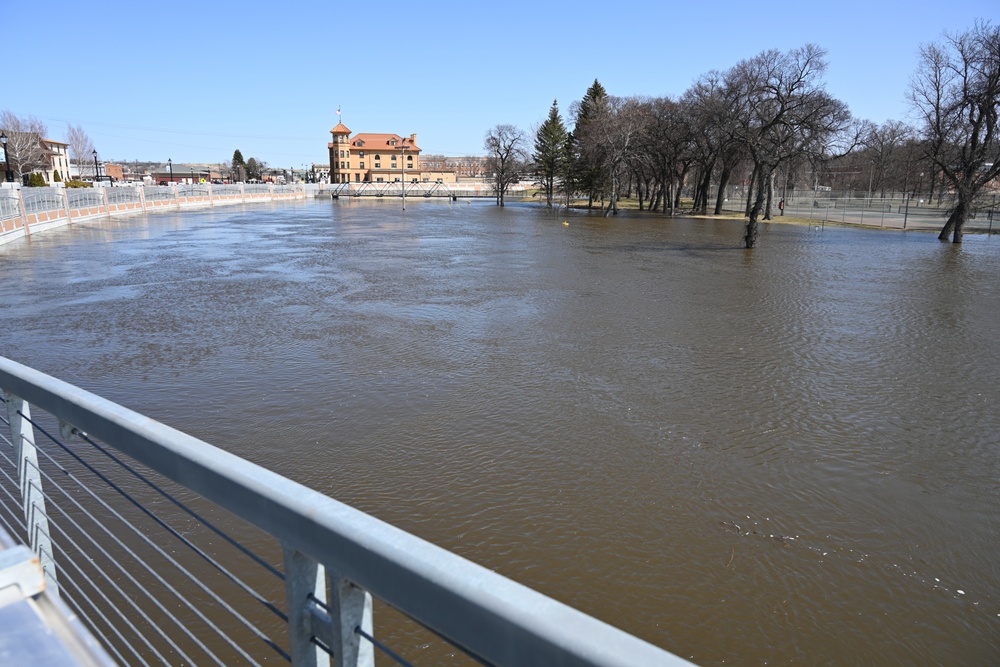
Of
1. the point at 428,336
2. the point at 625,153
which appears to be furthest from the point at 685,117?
the point at 428,336

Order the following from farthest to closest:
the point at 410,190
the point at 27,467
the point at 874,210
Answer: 1. the point at 410,190
2. the point at 874,210
3. the point at 27,467

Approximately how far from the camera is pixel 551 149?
265ft

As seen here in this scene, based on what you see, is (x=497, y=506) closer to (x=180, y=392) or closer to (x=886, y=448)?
(x=886, y=448)

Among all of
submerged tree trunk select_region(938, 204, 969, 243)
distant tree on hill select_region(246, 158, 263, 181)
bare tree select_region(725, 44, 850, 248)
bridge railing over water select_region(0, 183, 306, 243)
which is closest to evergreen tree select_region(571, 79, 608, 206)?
bare tree select_region(725, 44, 850, 248)

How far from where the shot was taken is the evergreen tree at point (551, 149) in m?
79.7

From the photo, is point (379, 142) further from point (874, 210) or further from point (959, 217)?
point (959, 217)

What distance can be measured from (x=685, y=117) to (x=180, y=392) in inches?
2018

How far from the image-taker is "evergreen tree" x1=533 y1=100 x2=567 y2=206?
261 ft

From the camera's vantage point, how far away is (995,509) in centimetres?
588

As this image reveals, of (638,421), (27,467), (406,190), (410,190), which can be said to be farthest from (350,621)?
(406,190)

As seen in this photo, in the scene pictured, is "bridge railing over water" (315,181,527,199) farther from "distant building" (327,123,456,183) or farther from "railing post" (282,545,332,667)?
"railing post" (282,545,332,667)

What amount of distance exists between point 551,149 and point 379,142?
245ft

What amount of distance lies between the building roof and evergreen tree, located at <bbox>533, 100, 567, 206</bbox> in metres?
61.4

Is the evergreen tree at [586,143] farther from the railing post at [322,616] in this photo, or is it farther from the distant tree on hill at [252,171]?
the distant tree on hill at [252,171]
